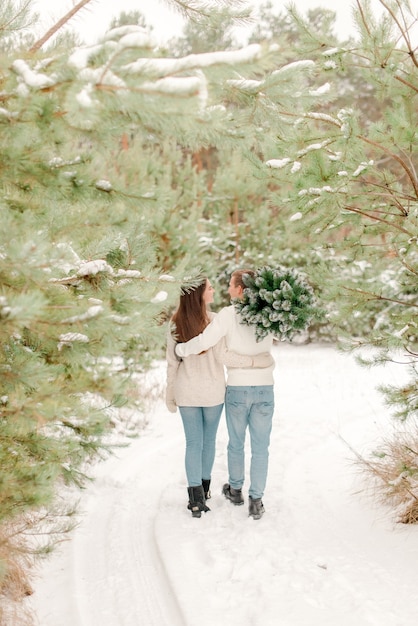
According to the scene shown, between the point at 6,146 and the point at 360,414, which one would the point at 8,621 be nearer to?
the point at 6,146

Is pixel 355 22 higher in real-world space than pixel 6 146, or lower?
higher

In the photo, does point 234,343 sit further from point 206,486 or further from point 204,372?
point 206,486

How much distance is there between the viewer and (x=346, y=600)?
328 centimetres

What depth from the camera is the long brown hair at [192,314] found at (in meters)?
4.44

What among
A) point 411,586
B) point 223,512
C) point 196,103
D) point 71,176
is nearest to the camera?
point 196,103

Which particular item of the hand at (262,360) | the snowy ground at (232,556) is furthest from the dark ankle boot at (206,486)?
the hand at (262,360)

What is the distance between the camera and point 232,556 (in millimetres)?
3814

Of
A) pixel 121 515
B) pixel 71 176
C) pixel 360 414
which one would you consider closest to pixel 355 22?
pixel 71 176

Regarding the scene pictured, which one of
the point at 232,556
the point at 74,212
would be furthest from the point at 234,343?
the point at 74,212

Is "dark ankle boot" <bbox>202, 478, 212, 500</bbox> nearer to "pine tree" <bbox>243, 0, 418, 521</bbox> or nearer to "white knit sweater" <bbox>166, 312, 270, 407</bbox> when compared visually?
"white knit sweater" <bbox>166, 312, 270, 407</bbox>

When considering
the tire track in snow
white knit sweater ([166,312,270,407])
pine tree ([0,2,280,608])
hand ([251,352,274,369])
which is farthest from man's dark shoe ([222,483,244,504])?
pine tree ([0,2,280,608])

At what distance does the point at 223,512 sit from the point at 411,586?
1.59 m

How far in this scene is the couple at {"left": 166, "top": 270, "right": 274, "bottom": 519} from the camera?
4.45m

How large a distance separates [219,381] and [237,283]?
821mm
